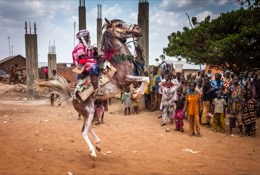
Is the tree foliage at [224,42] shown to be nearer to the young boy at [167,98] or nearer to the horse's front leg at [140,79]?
the young boy at [167,98]

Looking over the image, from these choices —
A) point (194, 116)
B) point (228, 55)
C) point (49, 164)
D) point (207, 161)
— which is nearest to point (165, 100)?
point (194, 116)

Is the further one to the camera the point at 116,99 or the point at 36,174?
the point at 116,99

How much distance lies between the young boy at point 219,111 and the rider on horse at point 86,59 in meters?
5.10

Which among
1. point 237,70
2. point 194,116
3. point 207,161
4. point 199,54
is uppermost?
point 199,54

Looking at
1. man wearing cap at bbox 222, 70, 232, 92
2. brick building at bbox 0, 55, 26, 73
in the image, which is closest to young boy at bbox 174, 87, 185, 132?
man wearing cap at bbox 222, 70, 232, 92

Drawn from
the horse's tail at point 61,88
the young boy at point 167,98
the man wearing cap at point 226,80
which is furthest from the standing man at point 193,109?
the horse's tail at point 61,88

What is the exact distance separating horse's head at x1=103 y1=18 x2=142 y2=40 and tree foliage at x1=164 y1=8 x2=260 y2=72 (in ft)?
15.1

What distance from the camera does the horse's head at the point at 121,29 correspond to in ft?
16.6

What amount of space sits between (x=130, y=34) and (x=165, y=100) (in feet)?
18.0

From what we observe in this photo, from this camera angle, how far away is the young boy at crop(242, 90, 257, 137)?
27.0 ft

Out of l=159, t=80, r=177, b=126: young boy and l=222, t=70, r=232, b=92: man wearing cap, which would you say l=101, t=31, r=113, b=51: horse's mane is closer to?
l=159, t=80, r=177, b=126: young boy

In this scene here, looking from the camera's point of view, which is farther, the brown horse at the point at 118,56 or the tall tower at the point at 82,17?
the tall tower at the point at 82,17

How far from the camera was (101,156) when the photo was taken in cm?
571

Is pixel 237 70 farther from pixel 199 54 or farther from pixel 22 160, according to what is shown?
pixel 22 160
